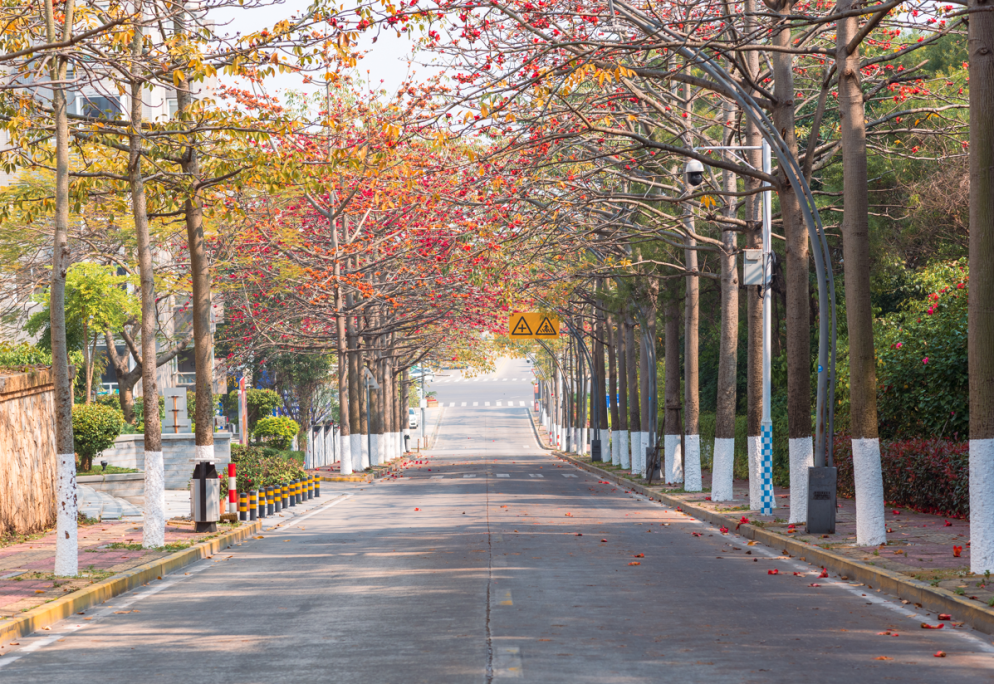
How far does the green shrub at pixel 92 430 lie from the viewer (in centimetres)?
2947

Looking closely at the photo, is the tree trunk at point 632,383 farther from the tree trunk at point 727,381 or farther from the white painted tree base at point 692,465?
the tree trunk at point 727,381

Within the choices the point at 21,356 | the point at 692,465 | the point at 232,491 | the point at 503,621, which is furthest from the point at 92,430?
the point at 503,621

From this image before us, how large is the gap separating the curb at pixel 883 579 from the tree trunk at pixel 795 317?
1.11 m

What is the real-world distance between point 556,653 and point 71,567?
6957mm

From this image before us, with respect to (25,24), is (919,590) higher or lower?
lower

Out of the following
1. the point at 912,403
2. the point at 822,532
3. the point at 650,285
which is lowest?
the point at 822,532

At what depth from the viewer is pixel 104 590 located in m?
12.5

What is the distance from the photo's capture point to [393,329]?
46125 millimetres

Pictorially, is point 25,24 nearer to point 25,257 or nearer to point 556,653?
point 556,653

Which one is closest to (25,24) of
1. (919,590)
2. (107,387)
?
(919,590)

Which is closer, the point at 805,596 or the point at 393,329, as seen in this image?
the point at 805,596

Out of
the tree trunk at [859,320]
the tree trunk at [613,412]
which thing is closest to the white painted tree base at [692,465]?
the tree trunk at [859,320]

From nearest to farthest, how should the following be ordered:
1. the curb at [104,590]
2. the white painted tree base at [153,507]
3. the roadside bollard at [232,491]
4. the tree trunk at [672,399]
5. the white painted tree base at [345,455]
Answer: the curb at [104,590]
the white painted tree base at [153,507]
the roadside bollard at [232,491]
the tree trunk at [672,399]
the white painted tree base at [345,455]

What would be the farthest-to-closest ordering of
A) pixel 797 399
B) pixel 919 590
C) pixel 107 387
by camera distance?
1. pixel 107 387
2. pixel 797 399
3. pixel 919 590
